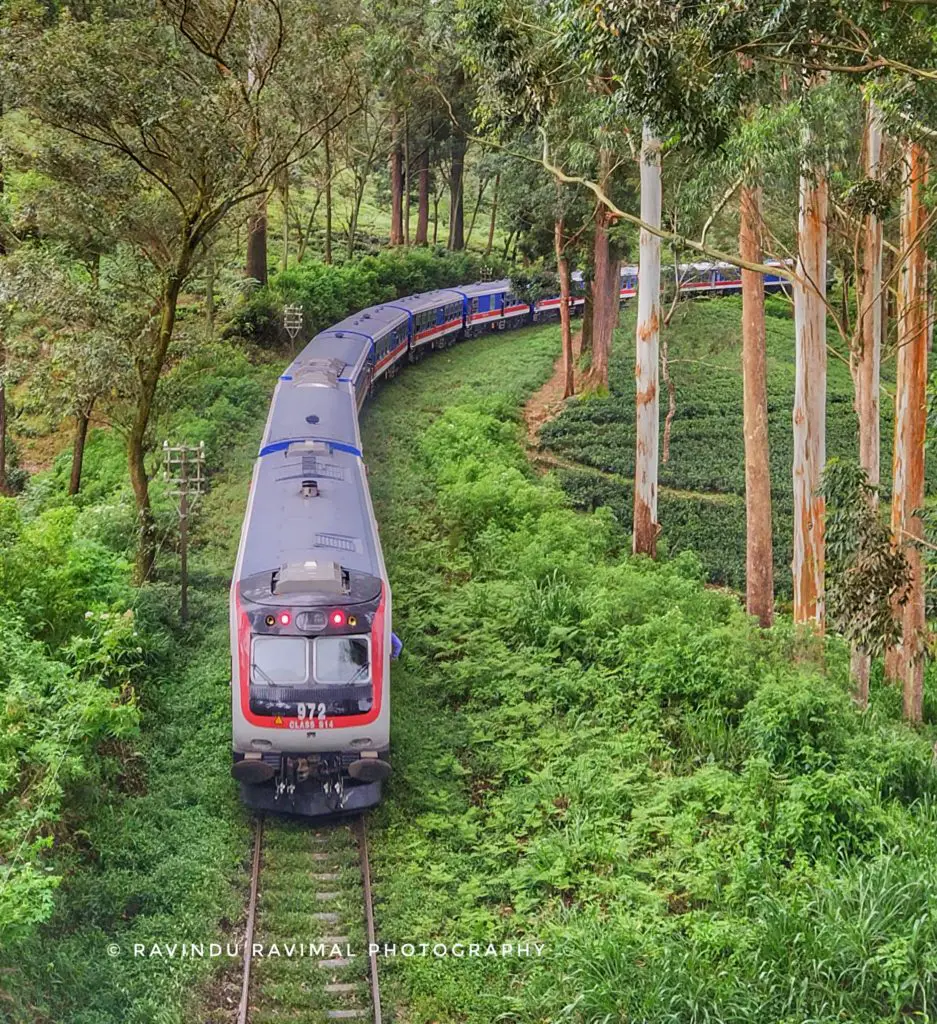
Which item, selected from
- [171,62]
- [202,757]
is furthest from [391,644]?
[171,62]

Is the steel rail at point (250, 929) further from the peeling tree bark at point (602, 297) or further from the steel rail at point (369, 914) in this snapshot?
the peeling tree bark at point (602, 297)

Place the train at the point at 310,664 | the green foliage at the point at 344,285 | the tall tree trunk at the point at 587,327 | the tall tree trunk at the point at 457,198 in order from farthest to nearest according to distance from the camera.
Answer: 1. the tall tree trunk at the point at 457,198
2. the tall tree trunk at the point at 587,327
3. the green foliage at the point at 344,285
4. the train at the point at 310,664

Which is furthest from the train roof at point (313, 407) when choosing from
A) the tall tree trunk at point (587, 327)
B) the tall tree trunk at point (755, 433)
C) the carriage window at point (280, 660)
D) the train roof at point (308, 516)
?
the tall tree trunk at point (587, 327)

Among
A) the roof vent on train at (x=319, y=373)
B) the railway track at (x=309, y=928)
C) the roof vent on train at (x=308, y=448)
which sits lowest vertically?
the railway track at (x=309, y=928)

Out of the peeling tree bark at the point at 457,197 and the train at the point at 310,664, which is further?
the peeling tree bark at the point at 457,197

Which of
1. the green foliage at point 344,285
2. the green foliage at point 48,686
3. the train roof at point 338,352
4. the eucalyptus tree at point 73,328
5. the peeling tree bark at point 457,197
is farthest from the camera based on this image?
the peeling tree bark at point 457,197

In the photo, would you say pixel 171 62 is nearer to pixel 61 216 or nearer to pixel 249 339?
pixel 61 216

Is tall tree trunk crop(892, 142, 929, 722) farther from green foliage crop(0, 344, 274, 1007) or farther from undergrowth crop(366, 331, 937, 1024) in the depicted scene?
green foliage crop(0, 344, 274, 1007)

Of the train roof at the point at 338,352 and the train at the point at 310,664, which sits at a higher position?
the train roof at the point at 338,352

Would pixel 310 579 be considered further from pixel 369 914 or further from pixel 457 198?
pixel 457 198
